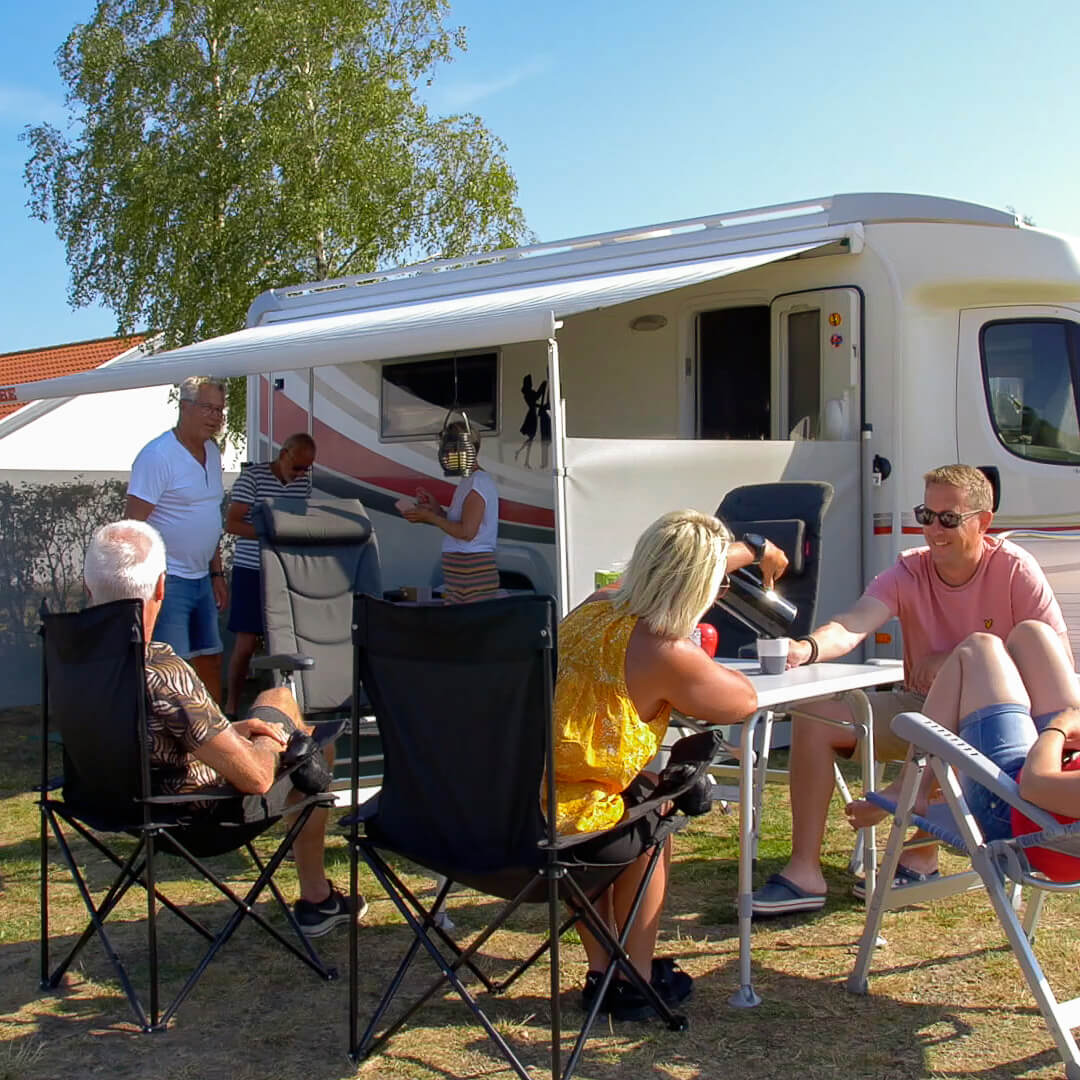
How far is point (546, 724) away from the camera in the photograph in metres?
2.49

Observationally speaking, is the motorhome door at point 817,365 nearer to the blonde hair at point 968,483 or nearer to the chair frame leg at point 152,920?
the blonde hair at point 968,483

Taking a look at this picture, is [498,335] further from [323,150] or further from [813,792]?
[323,150]

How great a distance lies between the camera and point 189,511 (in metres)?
5.17

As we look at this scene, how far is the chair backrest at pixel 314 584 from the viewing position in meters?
4.93

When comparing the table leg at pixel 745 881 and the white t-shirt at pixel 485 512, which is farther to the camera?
the white t-shirt at pixel 485 512

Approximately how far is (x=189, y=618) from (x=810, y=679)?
284cm

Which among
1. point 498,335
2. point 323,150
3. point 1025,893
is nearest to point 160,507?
point 498,335

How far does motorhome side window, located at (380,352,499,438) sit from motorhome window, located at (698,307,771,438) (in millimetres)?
1245

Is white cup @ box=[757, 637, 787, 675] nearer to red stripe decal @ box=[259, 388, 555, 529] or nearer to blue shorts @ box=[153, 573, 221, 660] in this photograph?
blue shorts @ box=[153, 573, 221, 660]

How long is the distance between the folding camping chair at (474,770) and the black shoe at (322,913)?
684 mm

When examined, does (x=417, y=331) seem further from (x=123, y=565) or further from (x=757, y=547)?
(x=123, y=565)

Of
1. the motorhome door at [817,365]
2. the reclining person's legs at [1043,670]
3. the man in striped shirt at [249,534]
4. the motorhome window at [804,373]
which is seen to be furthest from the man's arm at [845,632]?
the man in striped shirt at [249,534]

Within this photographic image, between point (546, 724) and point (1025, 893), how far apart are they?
1.96m

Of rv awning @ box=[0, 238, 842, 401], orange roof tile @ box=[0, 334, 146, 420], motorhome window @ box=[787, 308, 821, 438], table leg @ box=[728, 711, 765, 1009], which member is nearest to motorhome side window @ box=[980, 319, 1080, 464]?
motorhome window @ box=[787, 308, 821, 438]
